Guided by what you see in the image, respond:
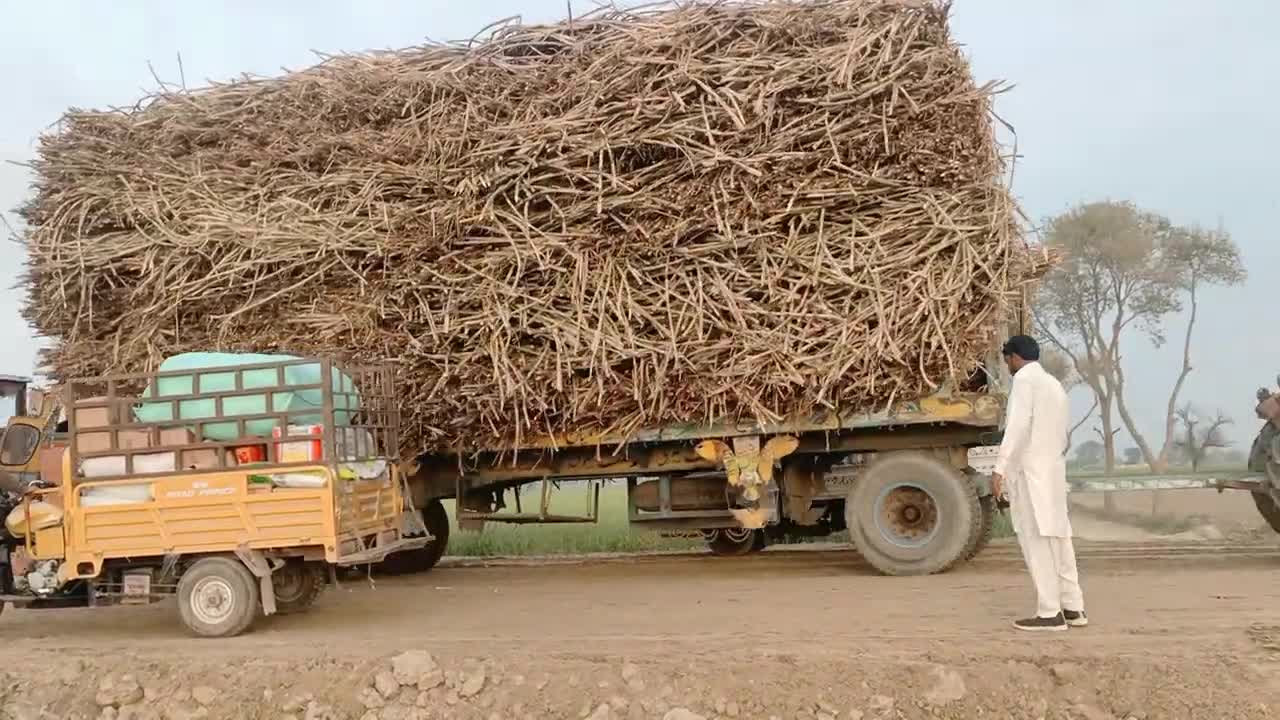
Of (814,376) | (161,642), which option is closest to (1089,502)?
(814,376)

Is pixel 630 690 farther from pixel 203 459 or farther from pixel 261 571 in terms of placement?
pixel 203 459

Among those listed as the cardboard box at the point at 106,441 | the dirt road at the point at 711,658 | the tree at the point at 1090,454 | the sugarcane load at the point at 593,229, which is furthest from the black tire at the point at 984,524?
the tree at the point at 1090,454

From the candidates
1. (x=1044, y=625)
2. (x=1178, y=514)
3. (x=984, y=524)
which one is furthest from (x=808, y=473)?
(x=1178, y=514)

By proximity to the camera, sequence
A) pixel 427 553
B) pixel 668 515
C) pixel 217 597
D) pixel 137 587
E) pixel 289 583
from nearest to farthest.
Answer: pixel 217 597 < pixel 137 587 < pixel 289 583 < pixel 668 515 < pixel 427 553

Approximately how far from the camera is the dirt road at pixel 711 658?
476 cm

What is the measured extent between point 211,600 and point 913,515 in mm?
5023

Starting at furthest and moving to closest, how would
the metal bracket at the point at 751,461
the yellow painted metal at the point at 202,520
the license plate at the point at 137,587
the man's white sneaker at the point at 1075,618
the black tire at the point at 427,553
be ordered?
the black tire at the point at 427,553, the metal bracket at the point at 751,461, the license plate at the point at 137,587, the yellow painted metal at the point at 202,520, the man's white sneaker at the point at 1075,618

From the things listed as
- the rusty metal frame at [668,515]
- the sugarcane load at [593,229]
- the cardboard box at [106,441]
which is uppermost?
the sugarcane load at [593,229]

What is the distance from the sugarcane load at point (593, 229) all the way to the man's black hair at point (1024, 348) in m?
1.34

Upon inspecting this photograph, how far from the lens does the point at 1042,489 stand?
18.7ft

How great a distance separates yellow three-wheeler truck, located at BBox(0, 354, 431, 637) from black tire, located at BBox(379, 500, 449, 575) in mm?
3328

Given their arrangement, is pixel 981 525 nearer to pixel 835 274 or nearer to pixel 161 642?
pixel 835 274

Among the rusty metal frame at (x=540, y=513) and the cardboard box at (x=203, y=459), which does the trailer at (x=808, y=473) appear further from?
the cardboard box at (x=203, y=459)

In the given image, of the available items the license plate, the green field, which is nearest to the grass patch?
the green field
